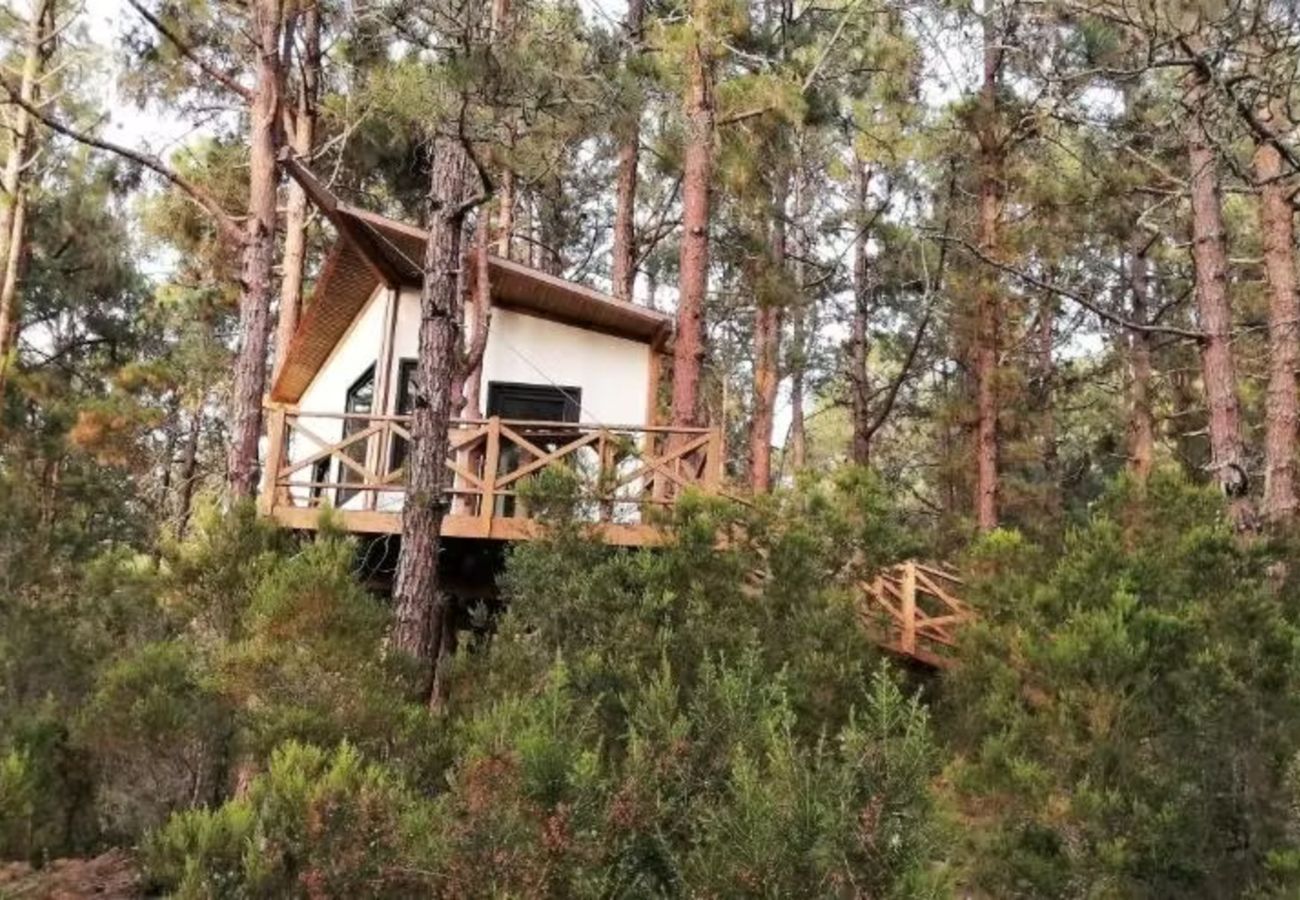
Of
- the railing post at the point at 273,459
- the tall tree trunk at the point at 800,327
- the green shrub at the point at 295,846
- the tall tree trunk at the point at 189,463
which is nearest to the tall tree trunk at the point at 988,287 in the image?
the tall tree trunk at the point at 800,327

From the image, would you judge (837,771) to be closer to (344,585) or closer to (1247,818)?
(1247,818)

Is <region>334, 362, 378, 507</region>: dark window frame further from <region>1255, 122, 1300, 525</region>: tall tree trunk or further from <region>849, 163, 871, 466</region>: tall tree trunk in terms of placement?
<region>1255, 122, 1300, 525</region>: tall tree trunk

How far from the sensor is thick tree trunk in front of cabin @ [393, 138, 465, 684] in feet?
22.7

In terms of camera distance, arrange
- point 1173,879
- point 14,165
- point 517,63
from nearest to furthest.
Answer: point 1173,879
point 517,63
point 14,165

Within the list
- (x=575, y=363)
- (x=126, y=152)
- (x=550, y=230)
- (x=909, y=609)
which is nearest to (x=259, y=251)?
(x=126, y=152)

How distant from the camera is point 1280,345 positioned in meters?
8.32

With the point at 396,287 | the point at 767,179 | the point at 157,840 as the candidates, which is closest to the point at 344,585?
the point at 157,840

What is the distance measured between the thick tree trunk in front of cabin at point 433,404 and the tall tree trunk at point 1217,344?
5.10 meters

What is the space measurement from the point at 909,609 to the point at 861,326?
9184mm

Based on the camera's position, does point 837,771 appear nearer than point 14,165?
Yes

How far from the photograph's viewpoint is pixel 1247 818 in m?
4.50

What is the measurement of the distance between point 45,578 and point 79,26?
9.69 metres

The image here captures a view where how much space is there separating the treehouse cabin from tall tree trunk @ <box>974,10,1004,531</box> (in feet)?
15.1

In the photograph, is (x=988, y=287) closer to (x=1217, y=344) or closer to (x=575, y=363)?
(x=575, y=363)
